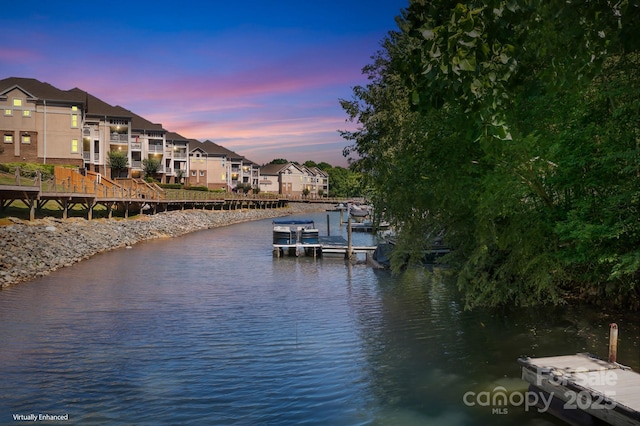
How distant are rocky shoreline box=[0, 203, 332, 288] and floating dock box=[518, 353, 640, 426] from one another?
2346 centimetres

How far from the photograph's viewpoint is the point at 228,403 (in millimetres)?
12523

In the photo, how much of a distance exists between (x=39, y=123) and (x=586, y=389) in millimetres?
76011

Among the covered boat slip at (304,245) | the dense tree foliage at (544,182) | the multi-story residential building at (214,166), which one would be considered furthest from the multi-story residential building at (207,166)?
the dense tree foliage at (544,182)

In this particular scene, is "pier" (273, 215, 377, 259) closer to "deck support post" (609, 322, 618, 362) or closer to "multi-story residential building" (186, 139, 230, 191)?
"deck support post" (609, 322, 618, 362)

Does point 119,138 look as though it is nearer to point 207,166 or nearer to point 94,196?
point 94,196

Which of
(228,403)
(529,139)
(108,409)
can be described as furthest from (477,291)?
(108,409)

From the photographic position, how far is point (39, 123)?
71.6m

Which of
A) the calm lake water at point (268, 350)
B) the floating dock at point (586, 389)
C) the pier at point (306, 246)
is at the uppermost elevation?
the pier at point (306, 246)

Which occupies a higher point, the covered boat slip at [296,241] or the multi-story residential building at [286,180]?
the multi-story residential building at [286,180]

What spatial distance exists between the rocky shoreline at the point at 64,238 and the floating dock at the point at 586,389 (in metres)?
23.5

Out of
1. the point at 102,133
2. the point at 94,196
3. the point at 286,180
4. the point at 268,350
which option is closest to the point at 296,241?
the point at 94,196

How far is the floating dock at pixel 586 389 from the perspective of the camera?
985 cm

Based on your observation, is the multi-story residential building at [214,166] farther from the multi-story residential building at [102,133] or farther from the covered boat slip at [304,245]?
the covered boat slip at [304,245]

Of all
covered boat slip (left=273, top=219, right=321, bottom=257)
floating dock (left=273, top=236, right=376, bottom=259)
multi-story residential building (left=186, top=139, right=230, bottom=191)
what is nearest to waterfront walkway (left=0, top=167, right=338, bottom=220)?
covered boat slip (left=273, top=219, right=321, bottom=257)
